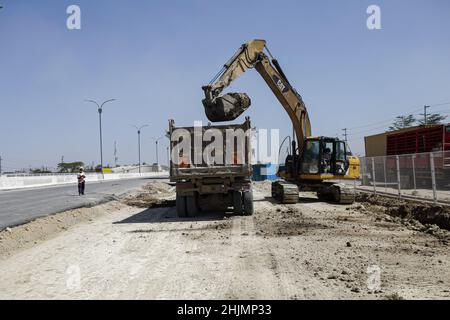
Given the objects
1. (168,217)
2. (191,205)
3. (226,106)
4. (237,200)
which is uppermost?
(226,106)

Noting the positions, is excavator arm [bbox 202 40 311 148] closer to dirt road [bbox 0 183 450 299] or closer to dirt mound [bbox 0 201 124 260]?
dirt road [bbox 0 183 450 299]

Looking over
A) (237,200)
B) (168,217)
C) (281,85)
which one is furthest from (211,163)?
(281,85)


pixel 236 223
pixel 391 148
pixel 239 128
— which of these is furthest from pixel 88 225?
pixel 391 148

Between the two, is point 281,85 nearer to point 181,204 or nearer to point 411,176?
point 411,176

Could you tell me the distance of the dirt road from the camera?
5773 millimetres

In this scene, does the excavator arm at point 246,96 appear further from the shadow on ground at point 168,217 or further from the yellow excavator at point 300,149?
the shadow on ground at point 168,217

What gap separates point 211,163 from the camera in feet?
46.0

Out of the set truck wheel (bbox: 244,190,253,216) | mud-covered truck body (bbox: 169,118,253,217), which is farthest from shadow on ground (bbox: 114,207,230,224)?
truck wheel (bbox: 244,190,253,216)

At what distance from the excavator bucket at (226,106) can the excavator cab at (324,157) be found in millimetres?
4141

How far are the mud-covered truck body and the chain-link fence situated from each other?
615 centimetres

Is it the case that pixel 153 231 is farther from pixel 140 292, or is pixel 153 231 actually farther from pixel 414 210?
pixel 414 210

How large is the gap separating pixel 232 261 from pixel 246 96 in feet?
30.2

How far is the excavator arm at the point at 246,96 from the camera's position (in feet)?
50.3
